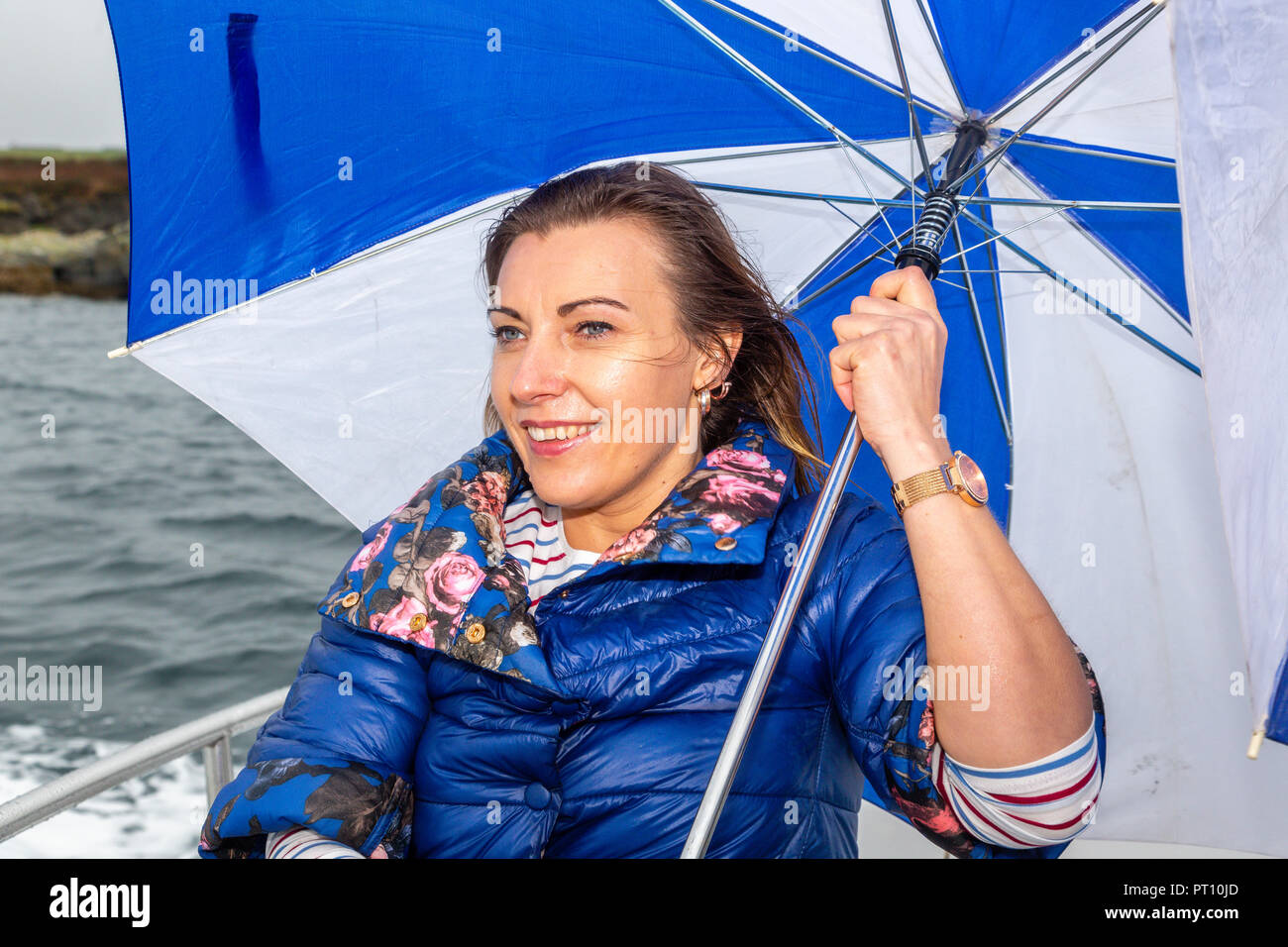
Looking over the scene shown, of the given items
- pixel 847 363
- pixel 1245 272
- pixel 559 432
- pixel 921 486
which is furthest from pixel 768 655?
pixel 1245 272

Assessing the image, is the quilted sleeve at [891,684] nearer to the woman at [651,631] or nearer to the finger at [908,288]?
the woman at [651,631]

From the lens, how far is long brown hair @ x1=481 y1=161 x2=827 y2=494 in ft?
7.40

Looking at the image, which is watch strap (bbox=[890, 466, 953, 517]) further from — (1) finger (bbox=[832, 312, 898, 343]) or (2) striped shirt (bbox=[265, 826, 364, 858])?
(2) striped shirt (bbox=[265, 826, 364, 858])

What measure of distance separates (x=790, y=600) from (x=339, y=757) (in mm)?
756

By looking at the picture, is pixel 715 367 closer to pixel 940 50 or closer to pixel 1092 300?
pixel 940 50

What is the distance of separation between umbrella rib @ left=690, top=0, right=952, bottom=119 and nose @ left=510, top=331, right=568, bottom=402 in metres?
0.83

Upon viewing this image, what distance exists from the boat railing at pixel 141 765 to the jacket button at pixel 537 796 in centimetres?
81

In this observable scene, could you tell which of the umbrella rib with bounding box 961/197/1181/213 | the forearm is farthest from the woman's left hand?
the umbrella rib with bounding box 961/197/1181/213

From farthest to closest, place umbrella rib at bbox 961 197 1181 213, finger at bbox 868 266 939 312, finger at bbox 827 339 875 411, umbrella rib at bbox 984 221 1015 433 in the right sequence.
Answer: umbrella rib at bbox 984 221 1015 433 < umbrella rib at bbox 961 197 1181 213 < finger at bbox 868 266 939 312 < finger at bbox 827 339 875 411

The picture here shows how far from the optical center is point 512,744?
1.94 m

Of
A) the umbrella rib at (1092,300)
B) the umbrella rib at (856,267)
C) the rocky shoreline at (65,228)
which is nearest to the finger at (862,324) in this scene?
the umbrella rib at (856,267)
